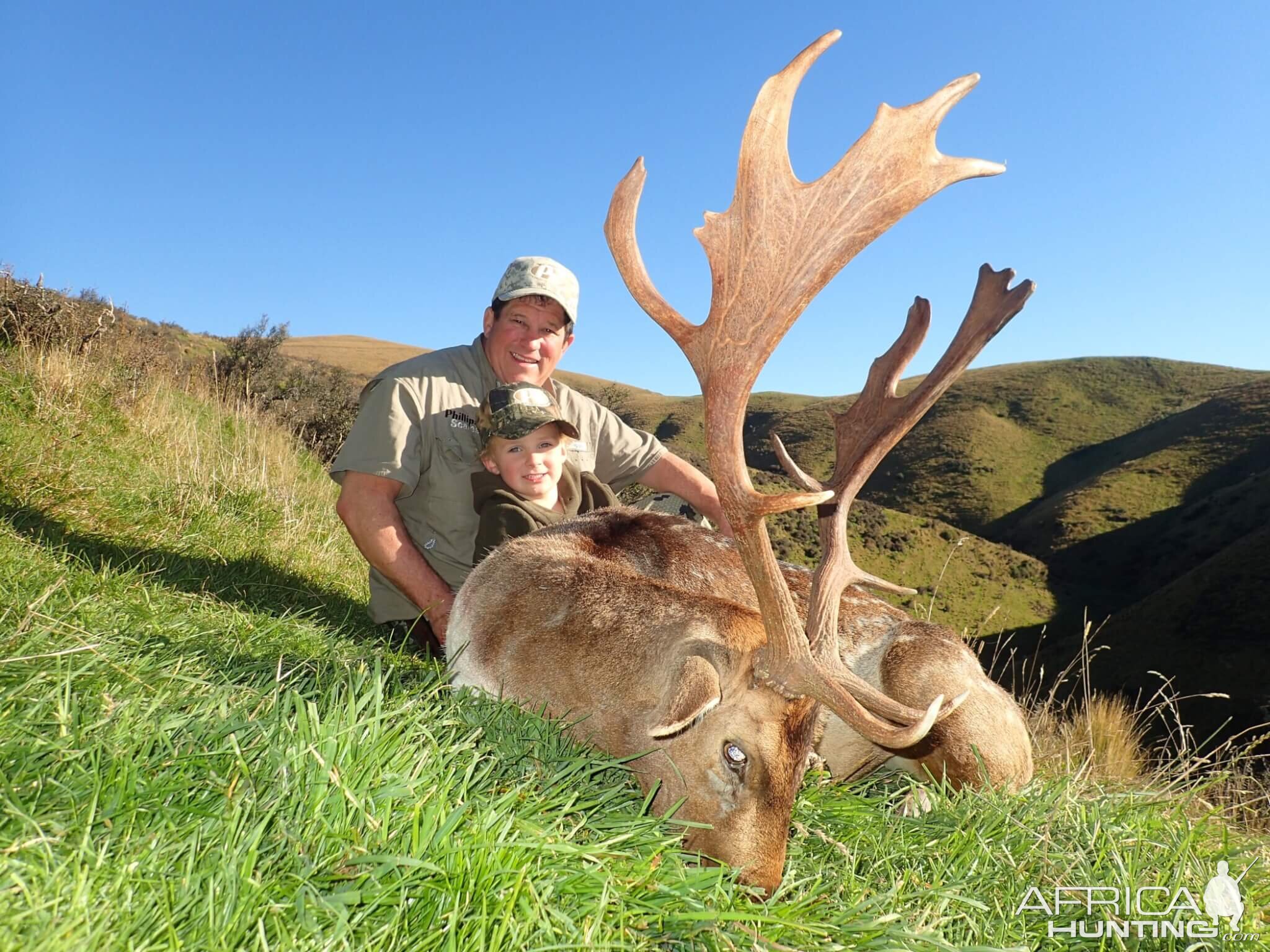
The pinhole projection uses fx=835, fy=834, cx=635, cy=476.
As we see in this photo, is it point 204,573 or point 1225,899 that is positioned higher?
point 204,573

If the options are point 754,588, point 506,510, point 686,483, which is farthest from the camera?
point 686,483

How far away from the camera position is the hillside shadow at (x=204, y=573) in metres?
5.03

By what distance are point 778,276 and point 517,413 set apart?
7.29 ft

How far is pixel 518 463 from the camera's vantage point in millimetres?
4961

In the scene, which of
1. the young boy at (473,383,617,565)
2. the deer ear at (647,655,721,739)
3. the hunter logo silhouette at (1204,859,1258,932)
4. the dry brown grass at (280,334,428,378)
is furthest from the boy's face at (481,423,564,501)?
the dry brown grass at (280,334,428,378)

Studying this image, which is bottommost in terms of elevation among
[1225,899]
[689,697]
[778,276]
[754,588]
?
[1225,899]

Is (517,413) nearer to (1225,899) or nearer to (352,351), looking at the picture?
(1225,899)

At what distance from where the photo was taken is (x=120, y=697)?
2.57m

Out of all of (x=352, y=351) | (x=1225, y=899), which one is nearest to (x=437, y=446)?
(x=1225, y=899)

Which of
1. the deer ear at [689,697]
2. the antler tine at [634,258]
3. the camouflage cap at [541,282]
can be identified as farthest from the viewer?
the camouflage cap at [541,282]

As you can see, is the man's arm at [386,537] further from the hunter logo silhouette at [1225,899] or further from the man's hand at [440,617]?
the hunter logo silhouette at [1225,899]

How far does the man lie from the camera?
207 inches

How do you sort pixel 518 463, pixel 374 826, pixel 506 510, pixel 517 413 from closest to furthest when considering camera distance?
pixel 374 826, pixel 506 510, pixel 517 413, pixel 518 463

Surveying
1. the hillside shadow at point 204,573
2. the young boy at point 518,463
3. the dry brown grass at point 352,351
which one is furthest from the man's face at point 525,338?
the dry brown grass at point 352,351
